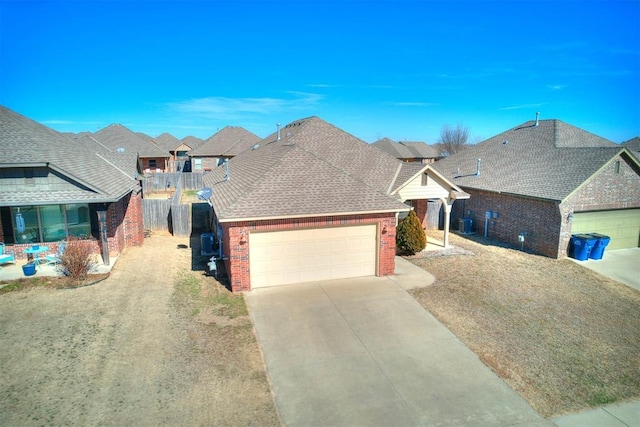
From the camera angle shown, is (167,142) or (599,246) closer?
(599,246)

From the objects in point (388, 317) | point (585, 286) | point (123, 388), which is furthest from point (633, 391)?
point (123, 388)

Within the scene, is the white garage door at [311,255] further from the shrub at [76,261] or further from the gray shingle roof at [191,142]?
the gray shingle roof at [191,142]

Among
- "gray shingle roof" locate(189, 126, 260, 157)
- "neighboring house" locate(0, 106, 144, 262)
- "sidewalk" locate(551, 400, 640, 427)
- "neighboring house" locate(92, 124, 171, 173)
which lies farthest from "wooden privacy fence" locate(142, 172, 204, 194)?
"sidewalk" locate(551, 400, 640, 427)

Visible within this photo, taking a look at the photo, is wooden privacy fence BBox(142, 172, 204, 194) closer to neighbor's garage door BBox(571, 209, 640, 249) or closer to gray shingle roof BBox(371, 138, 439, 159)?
neighbor's garage door BBox(571, 209, 640, 249)

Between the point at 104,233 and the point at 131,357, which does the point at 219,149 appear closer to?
the point at 104,233

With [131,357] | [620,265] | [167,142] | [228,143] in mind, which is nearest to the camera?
[131,357]

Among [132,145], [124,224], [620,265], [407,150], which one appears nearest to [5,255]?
[124,224]

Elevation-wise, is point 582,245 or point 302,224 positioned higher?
point 302,224

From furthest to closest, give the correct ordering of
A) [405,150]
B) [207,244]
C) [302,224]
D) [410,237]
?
1. [405,150]
2. [207,244]
3. [410,237]
4. [302,224]
